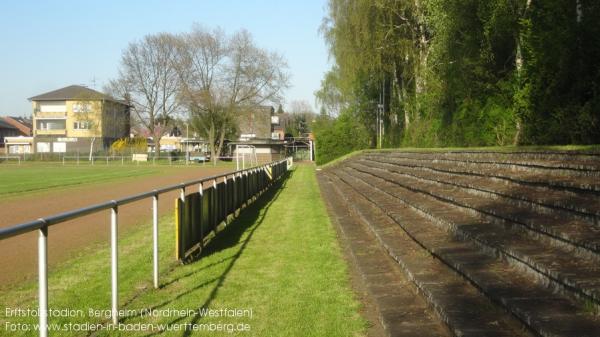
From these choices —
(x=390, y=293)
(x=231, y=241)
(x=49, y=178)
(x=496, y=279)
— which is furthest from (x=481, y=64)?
(x=49, y=178)

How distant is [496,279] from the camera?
4.88 m

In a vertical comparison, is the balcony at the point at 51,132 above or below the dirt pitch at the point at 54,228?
above

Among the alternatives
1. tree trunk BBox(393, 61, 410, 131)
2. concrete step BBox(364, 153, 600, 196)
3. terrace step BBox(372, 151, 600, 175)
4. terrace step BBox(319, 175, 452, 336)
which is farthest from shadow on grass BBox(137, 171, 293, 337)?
tree trunk BBox(393, 61, 410, 131)

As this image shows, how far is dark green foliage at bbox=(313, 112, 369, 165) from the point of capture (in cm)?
5216

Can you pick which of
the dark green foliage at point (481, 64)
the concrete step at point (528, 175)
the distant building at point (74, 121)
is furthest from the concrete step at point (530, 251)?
the distant building at point (74, 121)

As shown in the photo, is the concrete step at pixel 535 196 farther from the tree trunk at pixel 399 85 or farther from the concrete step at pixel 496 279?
the tree trunk at pixel 399 85

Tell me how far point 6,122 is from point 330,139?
3556 inches

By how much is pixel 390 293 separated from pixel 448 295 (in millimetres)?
934

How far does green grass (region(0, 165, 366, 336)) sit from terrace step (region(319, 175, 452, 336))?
0.81ft

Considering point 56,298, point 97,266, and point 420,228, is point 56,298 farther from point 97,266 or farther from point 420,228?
point 420,228

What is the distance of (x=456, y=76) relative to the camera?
64.4ft

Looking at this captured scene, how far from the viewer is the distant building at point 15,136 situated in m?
91.8

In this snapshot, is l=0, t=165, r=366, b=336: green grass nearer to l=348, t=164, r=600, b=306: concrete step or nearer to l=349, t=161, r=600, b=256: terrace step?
l=348, t=164, r=600, b=306: concrete step

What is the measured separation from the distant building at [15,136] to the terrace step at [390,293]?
79479 mm
